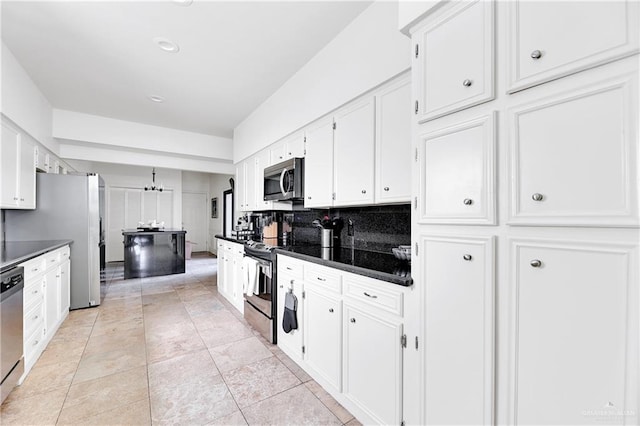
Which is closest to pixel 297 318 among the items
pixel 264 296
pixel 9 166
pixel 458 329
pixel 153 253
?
pixel 264 296

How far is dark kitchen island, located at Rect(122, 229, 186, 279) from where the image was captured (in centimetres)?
586

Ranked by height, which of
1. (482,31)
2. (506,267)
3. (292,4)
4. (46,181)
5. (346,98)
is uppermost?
(292,4)

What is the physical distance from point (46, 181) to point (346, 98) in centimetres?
399

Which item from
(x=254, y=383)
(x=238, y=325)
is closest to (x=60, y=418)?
(x=254, y=383)

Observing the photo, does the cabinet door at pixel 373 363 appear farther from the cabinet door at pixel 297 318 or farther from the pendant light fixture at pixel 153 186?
the pendant light fixture at pixel 153 186

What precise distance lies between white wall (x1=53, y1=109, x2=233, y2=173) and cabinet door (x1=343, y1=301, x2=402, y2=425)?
4510 mm

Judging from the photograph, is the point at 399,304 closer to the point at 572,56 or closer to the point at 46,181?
the point at 572,56

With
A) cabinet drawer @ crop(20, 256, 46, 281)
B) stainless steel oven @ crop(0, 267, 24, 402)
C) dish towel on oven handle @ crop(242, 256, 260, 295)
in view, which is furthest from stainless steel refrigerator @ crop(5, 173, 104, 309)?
dish towel on oven handle @ crop(242, 256, 260, 295)

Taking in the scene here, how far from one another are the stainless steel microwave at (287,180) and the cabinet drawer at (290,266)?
2.25 feet

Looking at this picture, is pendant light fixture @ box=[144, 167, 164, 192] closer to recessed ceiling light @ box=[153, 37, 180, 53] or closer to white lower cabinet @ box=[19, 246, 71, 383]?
white lower cabinet @ box=[19, 246, 71, 383]

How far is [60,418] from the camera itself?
185cm

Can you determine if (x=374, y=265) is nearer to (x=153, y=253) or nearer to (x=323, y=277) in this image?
(x=323, y=277)

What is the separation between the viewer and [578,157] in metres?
0.90

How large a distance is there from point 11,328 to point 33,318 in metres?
0.62
